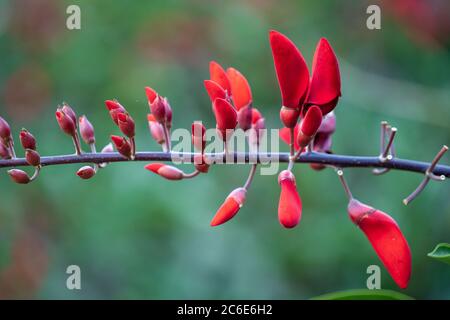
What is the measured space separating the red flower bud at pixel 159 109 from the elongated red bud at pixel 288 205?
0.85 ft

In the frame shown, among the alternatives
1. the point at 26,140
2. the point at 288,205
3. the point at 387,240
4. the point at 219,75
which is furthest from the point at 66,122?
the point at 387,240

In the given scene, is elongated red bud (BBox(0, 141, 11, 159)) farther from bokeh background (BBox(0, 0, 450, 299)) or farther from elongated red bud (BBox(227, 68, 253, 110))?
bokeh background (BBox(0, 0, 450, 299))

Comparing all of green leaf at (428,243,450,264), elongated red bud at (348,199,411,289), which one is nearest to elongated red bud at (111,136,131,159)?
elongated red bud at (348,199,411,289)

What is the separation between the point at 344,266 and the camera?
249 cm

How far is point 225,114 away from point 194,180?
153cm

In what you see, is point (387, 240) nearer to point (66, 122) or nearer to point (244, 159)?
point (244, 159)

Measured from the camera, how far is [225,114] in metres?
0.99

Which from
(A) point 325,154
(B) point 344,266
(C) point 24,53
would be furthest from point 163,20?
(A) point 325,154

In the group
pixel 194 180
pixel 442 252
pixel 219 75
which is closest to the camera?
pixel 442 252

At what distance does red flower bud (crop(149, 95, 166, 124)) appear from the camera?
3.54 feet

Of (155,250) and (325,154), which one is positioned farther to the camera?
(155,250)
